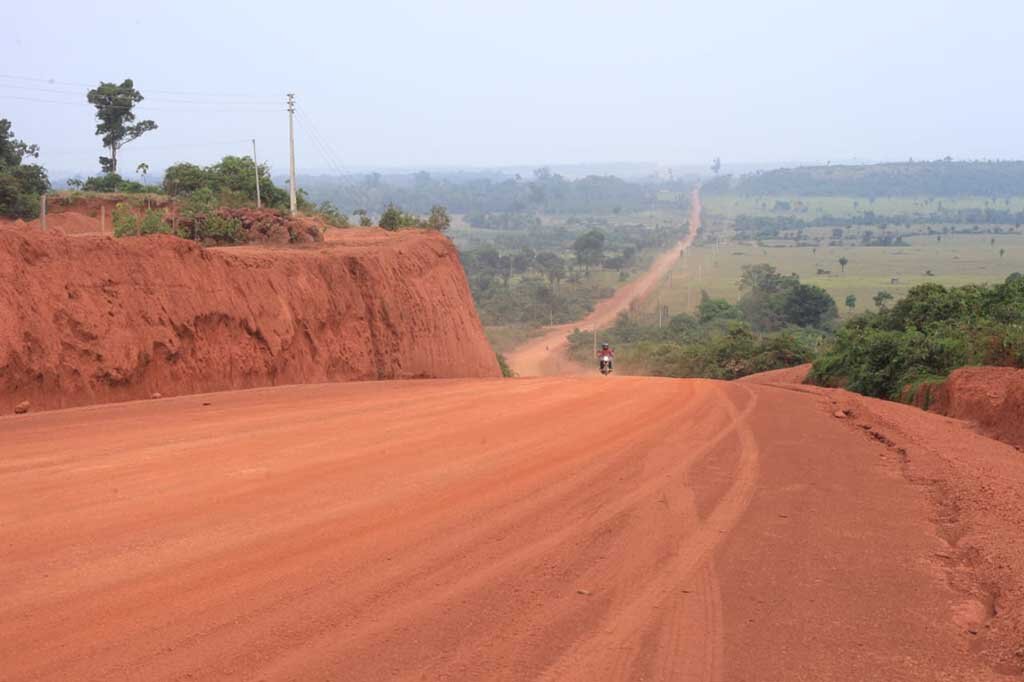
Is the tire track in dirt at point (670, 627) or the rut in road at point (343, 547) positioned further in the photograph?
the rut in road at point (343, 547)

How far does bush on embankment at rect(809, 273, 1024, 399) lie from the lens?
68.2 ft

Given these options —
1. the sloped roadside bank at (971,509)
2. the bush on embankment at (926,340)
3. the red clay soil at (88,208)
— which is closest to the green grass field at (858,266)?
the bush on embankment at (926,340)

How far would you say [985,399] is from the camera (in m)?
16.8

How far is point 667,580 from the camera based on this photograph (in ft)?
24.7

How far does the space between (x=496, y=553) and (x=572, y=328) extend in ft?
224

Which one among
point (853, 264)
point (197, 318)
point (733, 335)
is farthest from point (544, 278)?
point (197, 318)

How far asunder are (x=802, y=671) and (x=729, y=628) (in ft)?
2.32

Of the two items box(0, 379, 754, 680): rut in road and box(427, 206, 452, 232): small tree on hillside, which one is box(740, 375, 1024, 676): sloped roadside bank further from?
box(427, 206, 452, 232): small tree on hillside

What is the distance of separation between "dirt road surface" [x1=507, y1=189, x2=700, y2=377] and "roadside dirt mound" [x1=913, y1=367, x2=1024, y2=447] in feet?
86.2

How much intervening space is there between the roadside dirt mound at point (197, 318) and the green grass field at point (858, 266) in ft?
183

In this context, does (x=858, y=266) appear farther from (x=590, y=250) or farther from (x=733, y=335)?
(x=733, y=335)

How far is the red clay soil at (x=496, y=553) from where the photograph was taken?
6.13 m

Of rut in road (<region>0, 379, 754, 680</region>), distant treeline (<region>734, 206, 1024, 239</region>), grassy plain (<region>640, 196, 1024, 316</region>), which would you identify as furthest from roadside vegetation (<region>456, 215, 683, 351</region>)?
rut in road (<region>0, 379, 754, 680</region>)

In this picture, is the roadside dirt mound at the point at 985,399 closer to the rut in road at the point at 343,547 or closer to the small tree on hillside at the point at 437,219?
the rut in road at the point at 343,547
